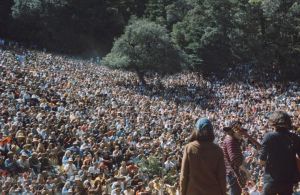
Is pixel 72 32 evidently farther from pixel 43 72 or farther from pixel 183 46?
pixel 43 72

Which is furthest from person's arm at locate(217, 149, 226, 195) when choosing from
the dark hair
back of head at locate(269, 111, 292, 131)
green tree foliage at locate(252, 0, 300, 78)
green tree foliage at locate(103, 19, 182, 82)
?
green tree foliage at locate(252, 0, 300, 78)

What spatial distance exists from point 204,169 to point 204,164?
58mm

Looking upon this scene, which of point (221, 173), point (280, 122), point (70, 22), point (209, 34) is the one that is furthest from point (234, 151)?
point (70, 22)

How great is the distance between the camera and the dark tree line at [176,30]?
41688 mm

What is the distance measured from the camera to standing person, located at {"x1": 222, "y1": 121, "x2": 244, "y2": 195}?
717cm

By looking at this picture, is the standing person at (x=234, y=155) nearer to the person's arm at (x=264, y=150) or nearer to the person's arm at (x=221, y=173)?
the person's arm at (x=264, y=150)

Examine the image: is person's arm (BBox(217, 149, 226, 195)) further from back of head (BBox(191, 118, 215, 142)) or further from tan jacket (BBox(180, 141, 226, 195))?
back of head (BBox(191, 118, 215, 142))

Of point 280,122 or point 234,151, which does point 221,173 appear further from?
point 234,151

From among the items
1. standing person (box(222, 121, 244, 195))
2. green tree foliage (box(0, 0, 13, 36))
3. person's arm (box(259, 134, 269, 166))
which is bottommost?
green tree foliage (box(0, 0, 13, 36))

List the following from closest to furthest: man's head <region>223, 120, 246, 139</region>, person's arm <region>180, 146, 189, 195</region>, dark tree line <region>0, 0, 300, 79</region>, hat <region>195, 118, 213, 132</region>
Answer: hat <region>195, 118, 213, 132</region>
person's arm <region>180, 146, 189, 195</region>
man's head <region>223, 120, 246, 139</region>
dark tree line <region>0, 0, 300, 79</region>

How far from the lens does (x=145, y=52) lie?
41000 mm

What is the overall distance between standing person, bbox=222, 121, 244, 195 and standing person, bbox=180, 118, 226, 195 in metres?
1.98

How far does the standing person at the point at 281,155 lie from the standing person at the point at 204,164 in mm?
646

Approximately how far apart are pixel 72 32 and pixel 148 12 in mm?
7785
